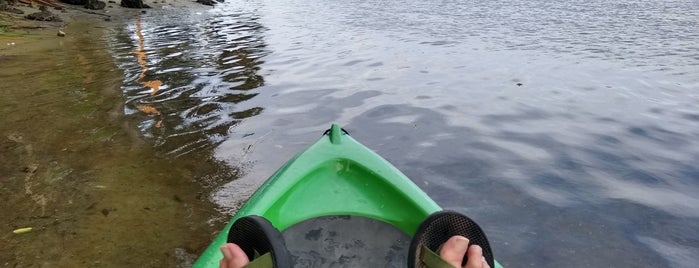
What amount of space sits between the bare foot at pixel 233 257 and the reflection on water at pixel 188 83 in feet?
6.57

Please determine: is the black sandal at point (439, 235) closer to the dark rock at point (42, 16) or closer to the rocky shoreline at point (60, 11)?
the rocky shoreline at point (60, 11)

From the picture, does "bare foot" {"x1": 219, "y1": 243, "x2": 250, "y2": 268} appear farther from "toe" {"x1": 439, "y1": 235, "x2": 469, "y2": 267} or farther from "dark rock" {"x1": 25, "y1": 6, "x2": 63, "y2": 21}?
"dark rock" {"x1": 25, "y1": 6, "x2": 63, "y2": 21}

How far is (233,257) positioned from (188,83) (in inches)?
184

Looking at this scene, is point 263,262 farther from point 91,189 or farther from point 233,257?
point 91,189

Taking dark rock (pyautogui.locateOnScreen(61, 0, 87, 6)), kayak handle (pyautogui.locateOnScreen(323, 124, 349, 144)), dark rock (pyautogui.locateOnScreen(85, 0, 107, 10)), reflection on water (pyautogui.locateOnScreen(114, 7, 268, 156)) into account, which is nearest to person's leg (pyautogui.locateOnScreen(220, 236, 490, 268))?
kayak handle (pyautogui.locateOnScreen(323, 124, 349, 144))

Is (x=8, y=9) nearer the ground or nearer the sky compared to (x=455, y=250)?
nearer the ground

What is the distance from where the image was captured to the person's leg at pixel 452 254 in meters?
1.76

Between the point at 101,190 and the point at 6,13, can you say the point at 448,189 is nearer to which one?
the point at 101,190

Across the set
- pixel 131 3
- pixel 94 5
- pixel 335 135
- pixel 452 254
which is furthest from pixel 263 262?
pixel 131 3

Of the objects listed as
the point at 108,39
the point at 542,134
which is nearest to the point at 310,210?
the point at 542,134

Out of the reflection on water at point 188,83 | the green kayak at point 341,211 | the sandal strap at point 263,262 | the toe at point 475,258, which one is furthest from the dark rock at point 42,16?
the toe at point 475,258

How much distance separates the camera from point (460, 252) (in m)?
1.85

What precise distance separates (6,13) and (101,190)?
10109 millimetres

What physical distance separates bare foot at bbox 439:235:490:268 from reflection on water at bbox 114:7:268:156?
7.82 ft
